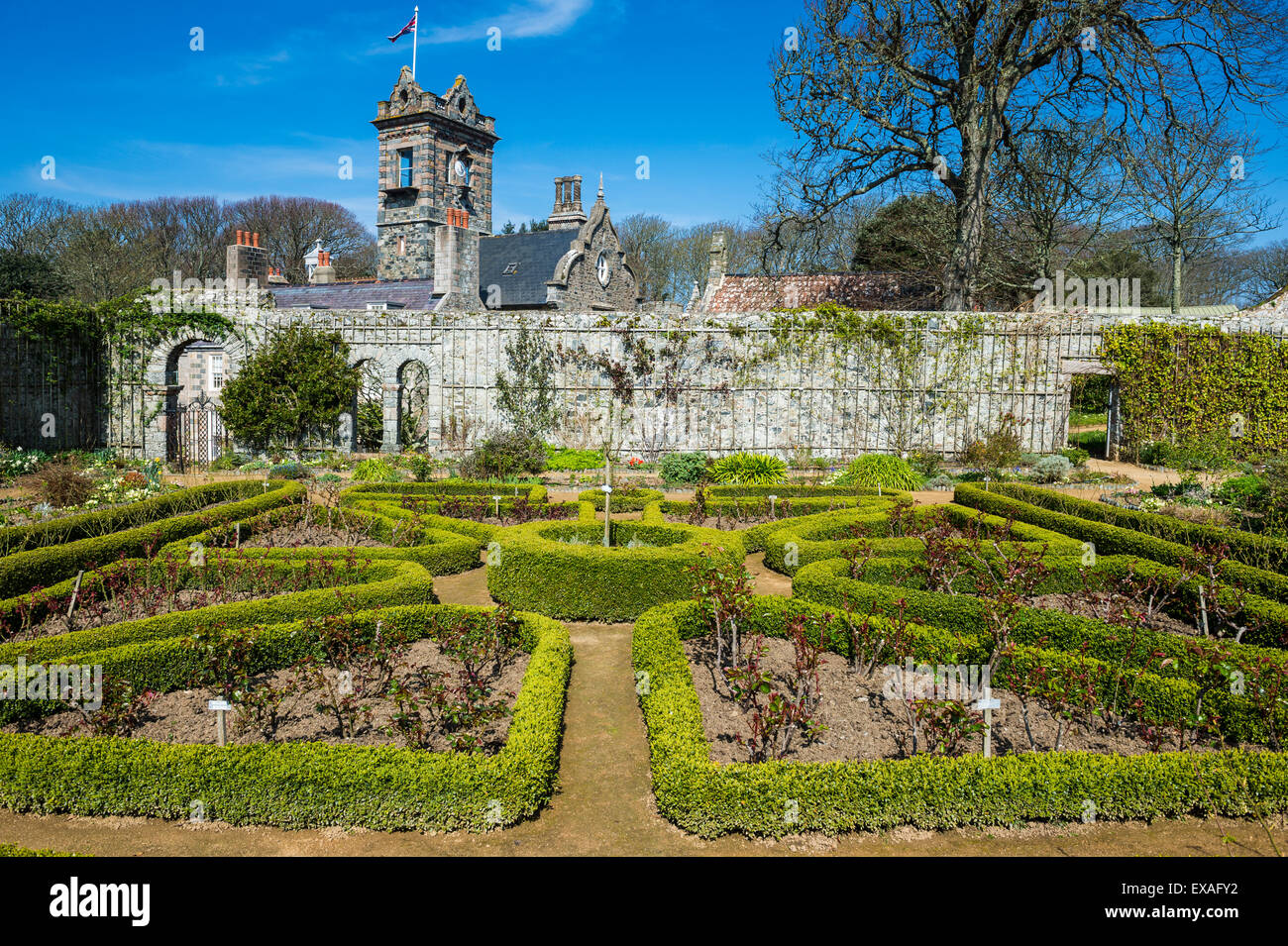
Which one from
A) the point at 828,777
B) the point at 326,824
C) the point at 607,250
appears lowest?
the point at 326,824

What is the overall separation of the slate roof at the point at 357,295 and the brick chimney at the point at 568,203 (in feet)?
34.2

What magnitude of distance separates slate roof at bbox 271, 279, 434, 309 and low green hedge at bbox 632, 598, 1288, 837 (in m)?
21.6

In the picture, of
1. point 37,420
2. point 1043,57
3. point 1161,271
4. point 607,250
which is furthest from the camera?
point 1161,271

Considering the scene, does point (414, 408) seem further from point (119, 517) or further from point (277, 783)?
point (277, 783)

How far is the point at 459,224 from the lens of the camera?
81.0ft

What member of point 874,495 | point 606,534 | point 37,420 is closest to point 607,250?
point 37,420

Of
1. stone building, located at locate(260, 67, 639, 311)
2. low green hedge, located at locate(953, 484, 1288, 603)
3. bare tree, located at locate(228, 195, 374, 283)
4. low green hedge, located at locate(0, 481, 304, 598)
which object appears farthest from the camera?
bare tree, located at locate(228, 195, 374, 283)

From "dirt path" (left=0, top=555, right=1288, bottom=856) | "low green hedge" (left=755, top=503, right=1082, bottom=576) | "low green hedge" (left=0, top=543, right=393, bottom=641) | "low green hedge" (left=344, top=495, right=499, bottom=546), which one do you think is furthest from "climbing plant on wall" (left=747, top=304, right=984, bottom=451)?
"dirt path" (left=0, top=555, right=1288, bottom=856)

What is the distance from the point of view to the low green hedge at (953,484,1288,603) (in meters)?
7.71

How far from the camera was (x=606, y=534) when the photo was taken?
9.18 meters

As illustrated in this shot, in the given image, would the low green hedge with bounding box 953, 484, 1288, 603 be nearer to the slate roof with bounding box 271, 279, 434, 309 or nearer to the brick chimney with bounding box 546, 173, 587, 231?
the slate roof with bounding box 271, 279, 434, 309

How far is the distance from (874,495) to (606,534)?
520cm

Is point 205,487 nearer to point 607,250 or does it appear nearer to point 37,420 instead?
point 37,420

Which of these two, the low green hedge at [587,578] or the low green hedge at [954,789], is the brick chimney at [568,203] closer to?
the low green hedge at [587,578]
